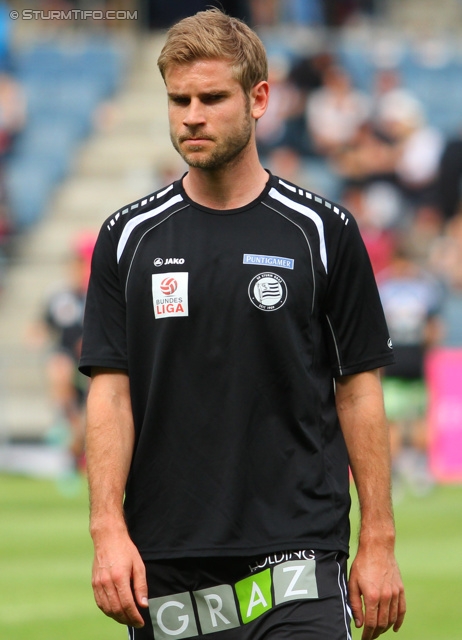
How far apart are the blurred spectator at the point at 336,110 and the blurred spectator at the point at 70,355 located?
4648 mm

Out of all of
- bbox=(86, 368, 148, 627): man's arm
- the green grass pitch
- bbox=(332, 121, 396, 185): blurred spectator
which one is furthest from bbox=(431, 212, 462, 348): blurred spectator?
bbox=(86, 368, 148, 627): man's arm

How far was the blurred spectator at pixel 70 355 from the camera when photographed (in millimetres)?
16219

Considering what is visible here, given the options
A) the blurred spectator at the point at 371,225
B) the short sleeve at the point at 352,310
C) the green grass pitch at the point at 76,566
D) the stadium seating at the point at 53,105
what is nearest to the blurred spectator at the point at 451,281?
the blurred spectator at the point at 371,225

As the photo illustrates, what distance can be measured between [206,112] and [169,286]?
0.50 metres

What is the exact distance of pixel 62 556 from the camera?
10977 millimetres

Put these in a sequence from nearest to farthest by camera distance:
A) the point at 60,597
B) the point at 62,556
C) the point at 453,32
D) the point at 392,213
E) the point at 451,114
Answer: the point at 60,597 < the point at 62,556 < the point at 392,213 < the point at 451,114 < the point at 453,32

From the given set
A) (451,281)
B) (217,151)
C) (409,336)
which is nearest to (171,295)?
(217,151)

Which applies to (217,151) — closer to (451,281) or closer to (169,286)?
(169,286)

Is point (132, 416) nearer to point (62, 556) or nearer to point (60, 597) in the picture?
point (60, 597)

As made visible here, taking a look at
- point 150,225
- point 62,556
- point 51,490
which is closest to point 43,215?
point 51,490

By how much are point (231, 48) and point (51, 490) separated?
38.6 feet

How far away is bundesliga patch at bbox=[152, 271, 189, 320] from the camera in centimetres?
416

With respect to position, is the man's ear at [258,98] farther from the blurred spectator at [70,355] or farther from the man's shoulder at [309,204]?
the blurred spectator at [70,355]

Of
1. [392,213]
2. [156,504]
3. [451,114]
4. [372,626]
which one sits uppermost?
[451,114]
